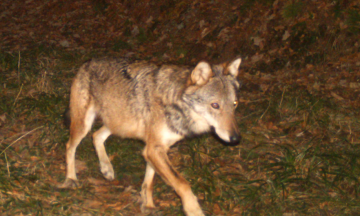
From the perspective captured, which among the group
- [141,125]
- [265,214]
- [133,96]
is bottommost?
[265,214]

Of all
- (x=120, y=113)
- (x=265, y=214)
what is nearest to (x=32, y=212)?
(x=120, y=113)

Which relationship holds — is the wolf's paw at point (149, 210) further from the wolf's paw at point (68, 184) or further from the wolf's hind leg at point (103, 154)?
the wolf's paw at point (68, 184)

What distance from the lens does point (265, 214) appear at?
4.18 meters

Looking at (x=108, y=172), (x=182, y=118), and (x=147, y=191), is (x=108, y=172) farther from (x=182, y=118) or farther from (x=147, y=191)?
(x=182, y=118)

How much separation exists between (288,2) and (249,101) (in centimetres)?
305

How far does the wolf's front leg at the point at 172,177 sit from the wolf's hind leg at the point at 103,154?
1.13m

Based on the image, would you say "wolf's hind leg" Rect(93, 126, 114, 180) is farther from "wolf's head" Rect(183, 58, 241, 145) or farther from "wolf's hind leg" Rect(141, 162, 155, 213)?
"wolf's head" Rect(183, 58, 241, 145)

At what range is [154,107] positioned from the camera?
4.25 meters

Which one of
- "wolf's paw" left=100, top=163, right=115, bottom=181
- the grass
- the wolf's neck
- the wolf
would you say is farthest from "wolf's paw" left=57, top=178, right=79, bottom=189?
the wolf's neck

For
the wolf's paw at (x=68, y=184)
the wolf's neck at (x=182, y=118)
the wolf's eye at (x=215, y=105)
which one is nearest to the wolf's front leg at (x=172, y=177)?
the wolf's neck at (x=182, y=118)

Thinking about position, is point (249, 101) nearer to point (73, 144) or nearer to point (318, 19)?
point (318, 19)

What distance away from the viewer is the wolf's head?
3.88m

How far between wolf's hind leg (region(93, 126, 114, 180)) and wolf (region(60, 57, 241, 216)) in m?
0.01

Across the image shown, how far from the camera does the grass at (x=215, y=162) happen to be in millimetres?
4281
